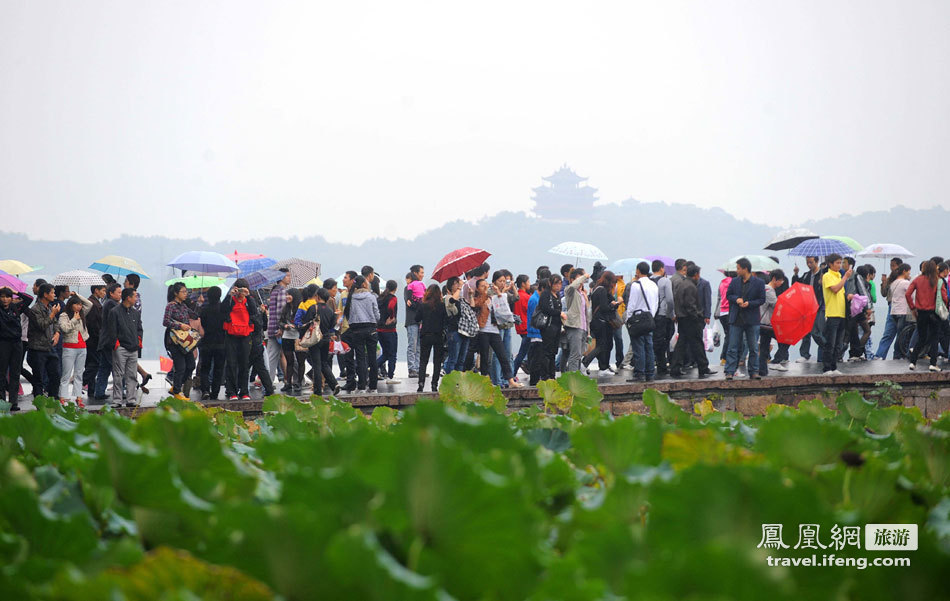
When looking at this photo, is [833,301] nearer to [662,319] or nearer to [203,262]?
[662,319]

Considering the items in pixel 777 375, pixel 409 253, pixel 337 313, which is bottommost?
pixel 777 375

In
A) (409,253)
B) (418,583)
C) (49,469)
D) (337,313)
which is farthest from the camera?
(409,253)

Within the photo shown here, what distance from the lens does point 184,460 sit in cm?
127

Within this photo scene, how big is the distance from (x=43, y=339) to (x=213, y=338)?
204 cm

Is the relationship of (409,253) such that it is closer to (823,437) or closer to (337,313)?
(337,313)

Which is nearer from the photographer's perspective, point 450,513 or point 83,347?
point 450,513

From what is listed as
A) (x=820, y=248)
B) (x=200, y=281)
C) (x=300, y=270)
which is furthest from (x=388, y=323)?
(x=820, y=248)

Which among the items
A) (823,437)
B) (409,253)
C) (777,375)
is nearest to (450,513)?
(823,437)

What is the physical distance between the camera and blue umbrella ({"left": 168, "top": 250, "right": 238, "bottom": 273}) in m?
15.2

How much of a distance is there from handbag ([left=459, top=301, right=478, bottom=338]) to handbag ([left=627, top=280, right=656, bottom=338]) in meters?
2.27

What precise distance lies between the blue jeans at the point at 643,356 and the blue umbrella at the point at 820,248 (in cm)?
465

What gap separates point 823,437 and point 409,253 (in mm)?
68452

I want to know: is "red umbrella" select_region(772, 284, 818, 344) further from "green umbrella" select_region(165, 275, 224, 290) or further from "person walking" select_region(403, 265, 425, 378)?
"green umbrella" select_region(165, 275, 224, 290)

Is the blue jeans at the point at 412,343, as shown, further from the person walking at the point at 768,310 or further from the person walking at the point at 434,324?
the person walking at the point at 768,310
